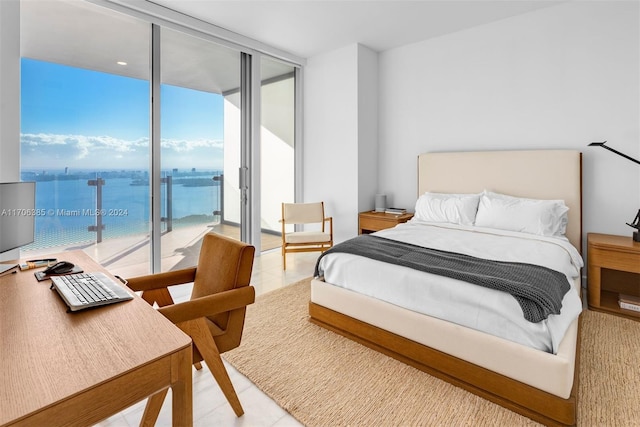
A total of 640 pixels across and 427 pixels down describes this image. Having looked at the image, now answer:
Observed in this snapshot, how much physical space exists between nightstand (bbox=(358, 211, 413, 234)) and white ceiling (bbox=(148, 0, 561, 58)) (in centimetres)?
228

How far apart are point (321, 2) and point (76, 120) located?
2.66 metres

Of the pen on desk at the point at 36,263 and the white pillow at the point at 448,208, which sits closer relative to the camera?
the pen on desk at the point at 36,263

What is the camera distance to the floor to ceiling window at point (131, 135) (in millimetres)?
3031

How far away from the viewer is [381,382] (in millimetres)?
1954

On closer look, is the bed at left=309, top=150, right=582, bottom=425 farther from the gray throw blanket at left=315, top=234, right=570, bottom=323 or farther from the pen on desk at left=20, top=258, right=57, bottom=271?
the pen on desk at left=20, top=258, right=57, bottom=271


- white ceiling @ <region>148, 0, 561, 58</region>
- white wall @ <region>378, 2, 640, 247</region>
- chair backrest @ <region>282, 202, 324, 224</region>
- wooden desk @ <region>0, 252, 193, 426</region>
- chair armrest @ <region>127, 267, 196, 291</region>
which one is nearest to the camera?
wooden desk @ <region>0, 252, 193, 426</region>

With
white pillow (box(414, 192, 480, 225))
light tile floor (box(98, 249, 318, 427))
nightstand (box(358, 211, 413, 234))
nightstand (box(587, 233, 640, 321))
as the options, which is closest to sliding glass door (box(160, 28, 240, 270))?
nightstand (box(358, 211, 413, 234))

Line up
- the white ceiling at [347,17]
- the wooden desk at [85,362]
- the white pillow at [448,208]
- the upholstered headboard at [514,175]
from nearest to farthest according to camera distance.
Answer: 1. the wooden desk at [85,362]
2. the upholstered headboard at [514,175]
3. the white ceiling at [347,17]
4. the white pillow at [448,208]

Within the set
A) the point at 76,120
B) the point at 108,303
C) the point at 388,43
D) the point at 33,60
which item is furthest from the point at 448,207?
the point at 33,60

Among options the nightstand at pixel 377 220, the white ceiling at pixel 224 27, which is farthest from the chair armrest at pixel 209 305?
the white ceiling at pixel 224 27

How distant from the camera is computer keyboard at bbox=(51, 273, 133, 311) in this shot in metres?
1.29

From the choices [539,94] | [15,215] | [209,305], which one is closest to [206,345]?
[209,305]

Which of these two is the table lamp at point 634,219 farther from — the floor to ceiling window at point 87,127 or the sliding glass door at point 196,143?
the floor to ceiling window at point 87,127

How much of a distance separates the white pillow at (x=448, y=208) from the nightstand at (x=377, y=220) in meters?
0.33
